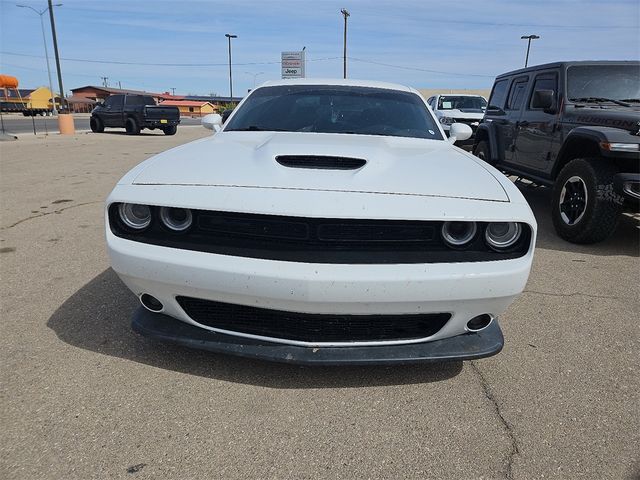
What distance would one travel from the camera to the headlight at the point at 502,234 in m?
2.14

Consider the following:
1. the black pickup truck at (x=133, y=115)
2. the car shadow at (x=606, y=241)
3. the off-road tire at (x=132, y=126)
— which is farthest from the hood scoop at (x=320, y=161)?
the off-road tire at (x=132, y=126)

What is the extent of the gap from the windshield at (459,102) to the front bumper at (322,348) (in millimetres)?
14656

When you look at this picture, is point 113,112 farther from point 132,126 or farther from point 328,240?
point 328,240

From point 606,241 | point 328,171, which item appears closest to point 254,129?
point 328,171

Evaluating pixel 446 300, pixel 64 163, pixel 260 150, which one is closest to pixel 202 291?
pixel 260 150

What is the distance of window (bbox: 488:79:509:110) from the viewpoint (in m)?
7.51

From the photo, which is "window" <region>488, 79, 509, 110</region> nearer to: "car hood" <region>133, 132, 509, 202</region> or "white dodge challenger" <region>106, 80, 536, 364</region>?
"car hood" <region>133, 132, 509, 202</region>

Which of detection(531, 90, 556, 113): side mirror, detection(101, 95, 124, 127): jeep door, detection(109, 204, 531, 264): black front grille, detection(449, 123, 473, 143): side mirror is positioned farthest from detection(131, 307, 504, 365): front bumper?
detection(101, 95, 124, 127): jeep door

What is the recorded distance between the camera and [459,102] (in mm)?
16062

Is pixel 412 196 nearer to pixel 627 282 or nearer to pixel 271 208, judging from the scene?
pixel 271 208

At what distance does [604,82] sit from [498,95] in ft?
7.31

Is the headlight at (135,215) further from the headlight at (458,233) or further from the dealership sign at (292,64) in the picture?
the dealership sign at (292,64)

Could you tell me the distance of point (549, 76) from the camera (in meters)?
6.14

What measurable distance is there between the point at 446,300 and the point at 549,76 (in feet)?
17.6
